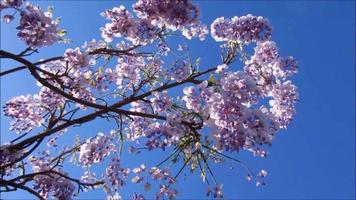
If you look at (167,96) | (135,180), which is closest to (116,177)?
(135,180)

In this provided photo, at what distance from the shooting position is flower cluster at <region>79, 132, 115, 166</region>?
8.00 metres

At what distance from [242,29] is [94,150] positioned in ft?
10.6

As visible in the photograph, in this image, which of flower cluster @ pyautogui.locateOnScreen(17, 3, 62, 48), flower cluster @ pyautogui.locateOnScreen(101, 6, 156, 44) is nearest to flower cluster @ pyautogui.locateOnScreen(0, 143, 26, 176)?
flower cluster @ pyautogui.locateOnScreen(17, 3, 62, 48)

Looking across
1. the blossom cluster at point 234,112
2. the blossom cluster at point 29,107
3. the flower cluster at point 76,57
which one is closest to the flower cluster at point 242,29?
the blossom cluster at point 234,112

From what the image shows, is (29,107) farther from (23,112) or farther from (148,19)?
(148,19)

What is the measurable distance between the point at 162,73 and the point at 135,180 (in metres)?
2.19

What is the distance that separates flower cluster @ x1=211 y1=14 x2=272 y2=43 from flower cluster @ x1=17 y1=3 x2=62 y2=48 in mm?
3080

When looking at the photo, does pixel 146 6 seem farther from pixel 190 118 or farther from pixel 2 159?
pixel 2 159

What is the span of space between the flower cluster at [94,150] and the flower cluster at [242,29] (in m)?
2.70

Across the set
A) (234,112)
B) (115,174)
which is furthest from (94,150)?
(234,112)

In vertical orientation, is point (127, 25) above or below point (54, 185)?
above

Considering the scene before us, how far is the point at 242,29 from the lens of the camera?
8.16 metres

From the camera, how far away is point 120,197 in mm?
9195

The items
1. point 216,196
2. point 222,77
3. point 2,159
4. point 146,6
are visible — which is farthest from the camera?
point 216,196
